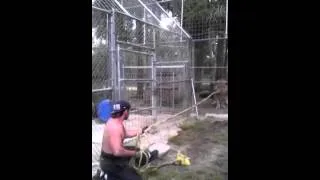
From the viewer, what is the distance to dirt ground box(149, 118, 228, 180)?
239 centimetres

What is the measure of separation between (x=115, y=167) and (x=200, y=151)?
112 centimetres

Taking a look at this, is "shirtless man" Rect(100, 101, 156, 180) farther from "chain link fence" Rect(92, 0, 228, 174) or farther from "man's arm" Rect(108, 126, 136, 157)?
"chain link fence" Rect(92, 0, 228, 174)

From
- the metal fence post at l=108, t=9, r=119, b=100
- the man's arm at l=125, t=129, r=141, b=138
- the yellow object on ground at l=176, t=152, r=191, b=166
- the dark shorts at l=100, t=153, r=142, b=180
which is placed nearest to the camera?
the dark shorts at l=100, t=153, r=142, b=180

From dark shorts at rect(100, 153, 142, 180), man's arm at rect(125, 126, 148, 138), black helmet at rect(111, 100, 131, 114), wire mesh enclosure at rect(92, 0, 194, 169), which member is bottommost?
dark shorts at rect(100, 153, 142, 180)

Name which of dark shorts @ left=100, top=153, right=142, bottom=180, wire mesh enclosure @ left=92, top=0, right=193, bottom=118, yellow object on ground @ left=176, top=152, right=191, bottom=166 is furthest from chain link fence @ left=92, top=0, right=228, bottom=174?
yellow object on ground @ left=176, top=152, right=191, bottom=166

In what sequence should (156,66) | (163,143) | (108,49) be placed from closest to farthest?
Result: (108,49) < (163,143) < (156,66)

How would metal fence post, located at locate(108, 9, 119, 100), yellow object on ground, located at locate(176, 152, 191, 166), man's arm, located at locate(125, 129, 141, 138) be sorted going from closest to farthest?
man's arm, located at locate(125, 129, 141, 138), metal fence post, located at locate(108, 9, 119, 100), yellow object on ground, located at locate(176, 152, 191, 166)

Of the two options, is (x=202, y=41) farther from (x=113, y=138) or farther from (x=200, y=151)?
(x=113, y=138)

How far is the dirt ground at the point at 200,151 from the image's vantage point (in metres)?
2.39
